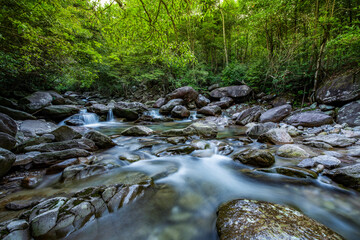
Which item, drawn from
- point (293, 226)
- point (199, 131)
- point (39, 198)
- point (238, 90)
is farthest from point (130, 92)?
point (293, 226)

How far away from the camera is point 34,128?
5.84 metres

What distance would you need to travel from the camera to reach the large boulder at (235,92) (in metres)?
11.7

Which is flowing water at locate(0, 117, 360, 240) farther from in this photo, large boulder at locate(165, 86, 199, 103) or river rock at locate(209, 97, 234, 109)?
large boulder at locate(165, 86, 199, 103)

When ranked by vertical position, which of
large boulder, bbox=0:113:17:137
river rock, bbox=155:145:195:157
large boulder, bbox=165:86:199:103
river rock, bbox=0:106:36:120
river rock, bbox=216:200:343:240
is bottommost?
river rock, bbox=216:200:343:240

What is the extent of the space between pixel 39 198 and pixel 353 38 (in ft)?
31.0

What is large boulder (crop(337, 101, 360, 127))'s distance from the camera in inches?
214

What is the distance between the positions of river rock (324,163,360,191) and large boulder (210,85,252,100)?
32.7ft

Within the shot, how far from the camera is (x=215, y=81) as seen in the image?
15.5 m

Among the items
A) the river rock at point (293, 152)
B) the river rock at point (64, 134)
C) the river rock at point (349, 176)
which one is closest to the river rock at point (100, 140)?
the river rock at point (64, 134)

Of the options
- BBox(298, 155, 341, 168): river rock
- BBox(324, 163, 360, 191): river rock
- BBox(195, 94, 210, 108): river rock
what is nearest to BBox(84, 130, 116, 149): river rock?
BBox(298, 155, 341, 168): river rock

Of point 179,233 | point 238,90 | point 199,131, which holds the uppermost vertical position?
point 238,90

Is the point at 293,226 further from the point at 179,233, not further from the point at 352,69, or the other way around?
the point at 352,69

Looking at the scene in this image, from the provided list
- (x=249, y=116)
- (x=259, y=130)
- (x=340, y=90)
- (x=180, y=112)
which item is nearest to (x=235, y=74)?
(x=249, y=116)

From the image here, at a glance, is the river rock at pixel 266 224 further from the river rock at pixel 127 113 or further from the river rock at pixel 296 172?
the river rock at pixel 127 113
